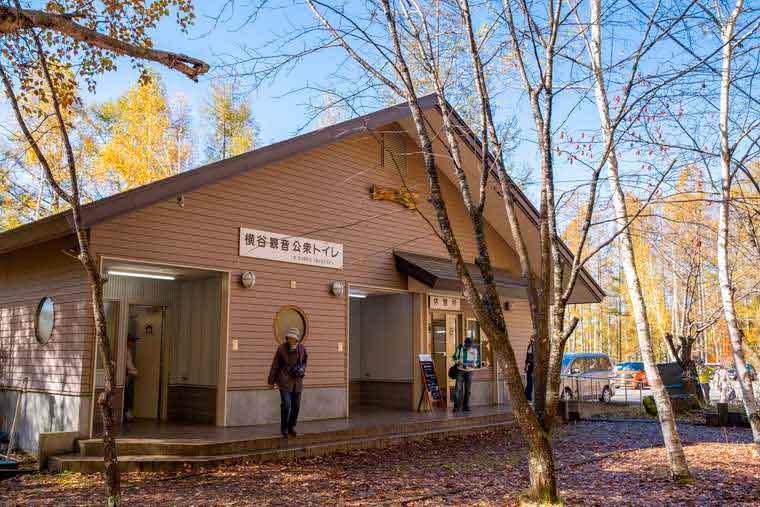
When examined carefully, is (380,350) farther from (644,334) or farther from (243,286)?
(644,334)

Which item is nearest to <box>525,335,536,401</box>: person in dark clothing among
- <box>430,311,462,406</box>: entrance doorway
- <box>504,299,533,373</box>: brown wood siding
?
<box>504,299,533,373</box>: brown wood siding

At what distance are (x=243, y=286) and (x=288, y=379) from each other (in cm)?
194

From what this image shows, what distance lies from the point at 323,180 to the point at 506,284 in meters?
4.98

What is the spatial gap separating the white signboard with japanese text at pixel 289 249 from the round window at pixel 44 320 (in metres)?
2.96

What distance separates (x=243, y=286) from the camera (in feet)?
34.8

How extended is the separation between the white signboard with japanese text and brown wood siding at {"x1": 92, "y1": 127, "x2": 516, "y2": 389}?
11 centimetres

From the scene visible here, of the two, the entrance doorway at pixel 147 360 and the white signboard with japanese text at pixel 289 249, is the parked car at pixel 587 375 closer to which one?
the white signboard with japanese text at pixel 289 249

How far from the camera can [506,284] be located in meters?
14.5

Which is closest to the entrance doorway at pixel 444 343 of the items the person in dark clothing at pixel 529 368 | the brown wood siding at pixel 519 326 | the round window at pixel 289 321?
the person in dark clothing at pixel 529 368

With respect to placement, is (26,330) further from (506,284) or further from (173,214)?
(506,284)

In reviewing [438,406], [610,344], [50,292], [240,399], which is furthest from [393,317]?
[610,344]

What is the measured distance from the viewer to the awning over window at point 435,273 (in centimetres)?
1275

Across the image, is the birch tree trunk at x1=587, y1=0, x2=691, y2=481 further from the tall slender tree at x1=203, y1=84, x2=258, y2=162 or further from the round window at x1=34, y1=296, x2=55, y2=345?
the tall slender tree at x1=203, y1=84, x2=258, y2=162

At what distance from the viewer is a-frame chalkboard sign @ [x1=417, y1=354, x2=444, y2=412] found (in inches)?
527
